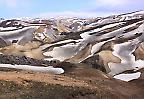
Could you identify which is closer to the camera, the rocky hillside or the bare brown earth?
the bare brown earth

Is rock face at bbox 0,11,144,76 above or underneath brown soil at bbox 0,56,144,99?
underneath

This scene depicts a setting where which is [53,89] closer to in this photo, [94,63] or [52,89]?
[52,89]

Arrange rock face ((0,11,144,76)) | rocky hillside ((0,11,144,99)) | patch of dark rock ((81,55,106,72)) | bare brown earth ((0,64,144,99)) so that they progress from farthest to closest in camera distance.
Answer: rock face ((0,11,144,76)) → patch of dark rock ((81,55,106,72)) → rocky hillside ((0,11,144,99)) → bare brown earth ((0,64,144,99))

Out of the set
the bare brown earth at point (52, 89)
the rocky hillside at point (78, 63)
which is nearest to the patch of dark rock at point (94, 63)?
the rocky hillside at point (78, 63)

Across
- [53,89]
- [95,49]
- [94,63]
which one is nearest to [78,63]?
[94,63]

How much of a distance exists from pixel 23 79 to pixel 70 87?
4.50 m

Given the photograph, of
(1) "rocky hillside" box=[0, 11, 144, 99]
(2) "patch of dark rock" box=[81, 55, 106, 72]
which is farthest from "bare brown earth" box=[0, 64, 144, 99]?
(2) "patch of dark rock" box=[81, 55, 106, 72]

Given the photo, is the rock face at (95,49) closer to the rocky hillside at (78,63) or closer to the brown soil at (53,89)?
the rocky hillside at (78,63)

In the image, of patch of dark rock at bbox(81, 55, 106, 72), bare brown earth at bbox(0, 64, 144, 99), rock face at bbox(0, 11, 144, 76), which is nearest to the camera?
bare brown earth at bbox(0, 64, 144, 99)

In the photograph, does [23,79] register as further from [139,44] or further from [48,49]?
[48,49]

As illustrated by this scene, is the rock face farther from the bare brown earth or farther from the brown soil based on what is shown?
the bare brown earth

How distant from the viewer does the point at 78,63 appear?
196 ft

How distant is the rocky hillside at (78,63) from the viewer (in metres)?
34.7

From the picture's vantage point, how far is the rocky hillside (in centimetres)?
3466
